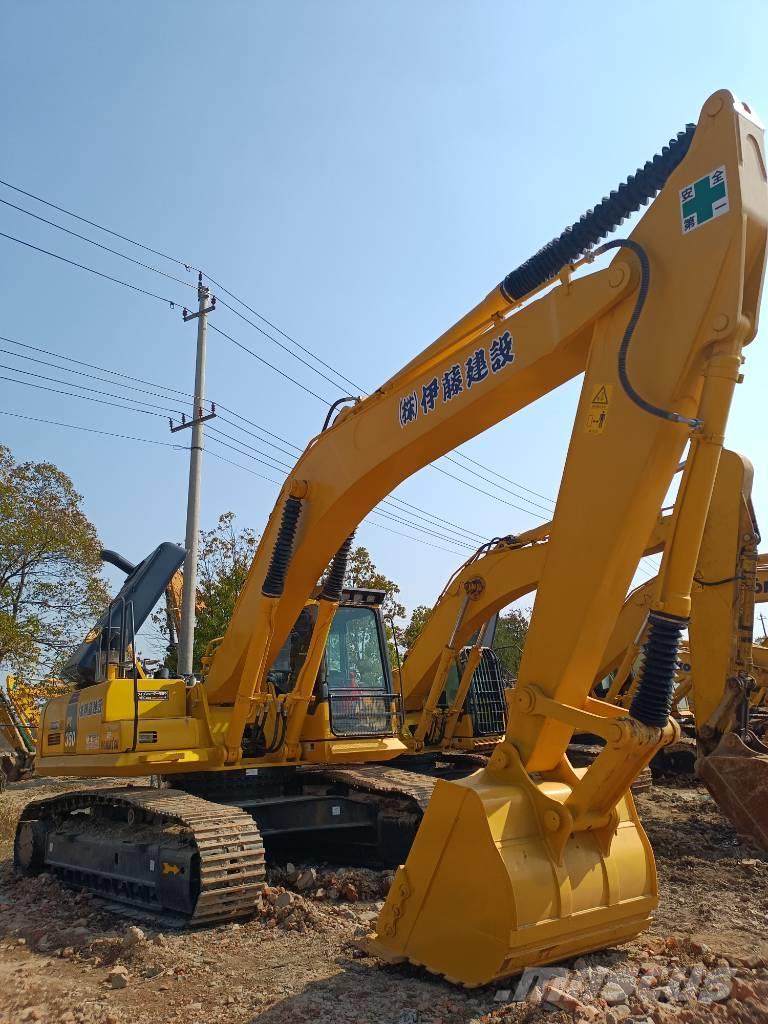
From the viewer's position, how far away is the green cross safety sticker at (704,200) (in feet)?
14.5

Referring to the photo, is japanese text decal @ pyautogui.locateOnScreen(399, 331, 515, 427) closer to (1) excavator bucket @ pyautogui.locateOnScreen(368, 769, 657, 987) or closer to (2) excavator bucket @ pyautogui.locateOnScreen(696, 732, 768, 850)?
(1) excavator bucket @ pyautogui.locateOnScreen(368, 769, 657, 987)

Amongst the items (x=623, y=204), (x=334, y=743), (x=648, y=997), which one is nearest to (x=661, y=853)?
(x=334, y=743)

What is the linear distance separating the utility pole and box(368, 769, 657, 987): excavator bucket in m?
12.4

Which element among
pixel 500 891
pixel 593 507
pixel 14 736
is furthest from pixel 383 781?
pixel 14 736

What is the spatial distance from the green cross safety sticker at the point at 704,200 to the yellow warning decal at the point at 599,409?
0.85m

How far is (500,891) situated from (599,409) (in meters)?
2.37

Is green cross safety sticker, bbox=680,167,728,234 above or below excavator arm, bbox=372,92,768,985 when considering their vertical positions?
above

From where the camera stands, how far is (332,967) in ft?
17.1

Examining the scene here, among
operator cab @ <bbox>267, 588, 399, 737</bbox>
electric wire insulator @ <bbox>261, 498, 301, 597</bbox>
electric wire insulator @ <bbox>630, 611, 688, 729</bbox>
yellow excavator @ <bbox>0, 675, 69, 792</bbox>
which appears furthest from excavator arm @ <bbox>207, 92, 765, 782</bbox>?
yellow excavator @ <bbox>0, 675, 69, 792</bbox>

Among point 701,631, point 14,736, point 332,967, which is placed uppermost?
point 701,631

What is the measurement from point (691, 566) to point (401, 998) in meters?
2.49

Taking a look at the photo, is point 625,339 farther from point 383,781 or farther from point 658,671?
point 383,781

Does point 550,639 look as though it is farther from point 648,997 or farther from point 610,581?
point 648,997

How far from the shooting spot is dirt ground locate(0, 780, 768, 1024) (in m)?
4.23
